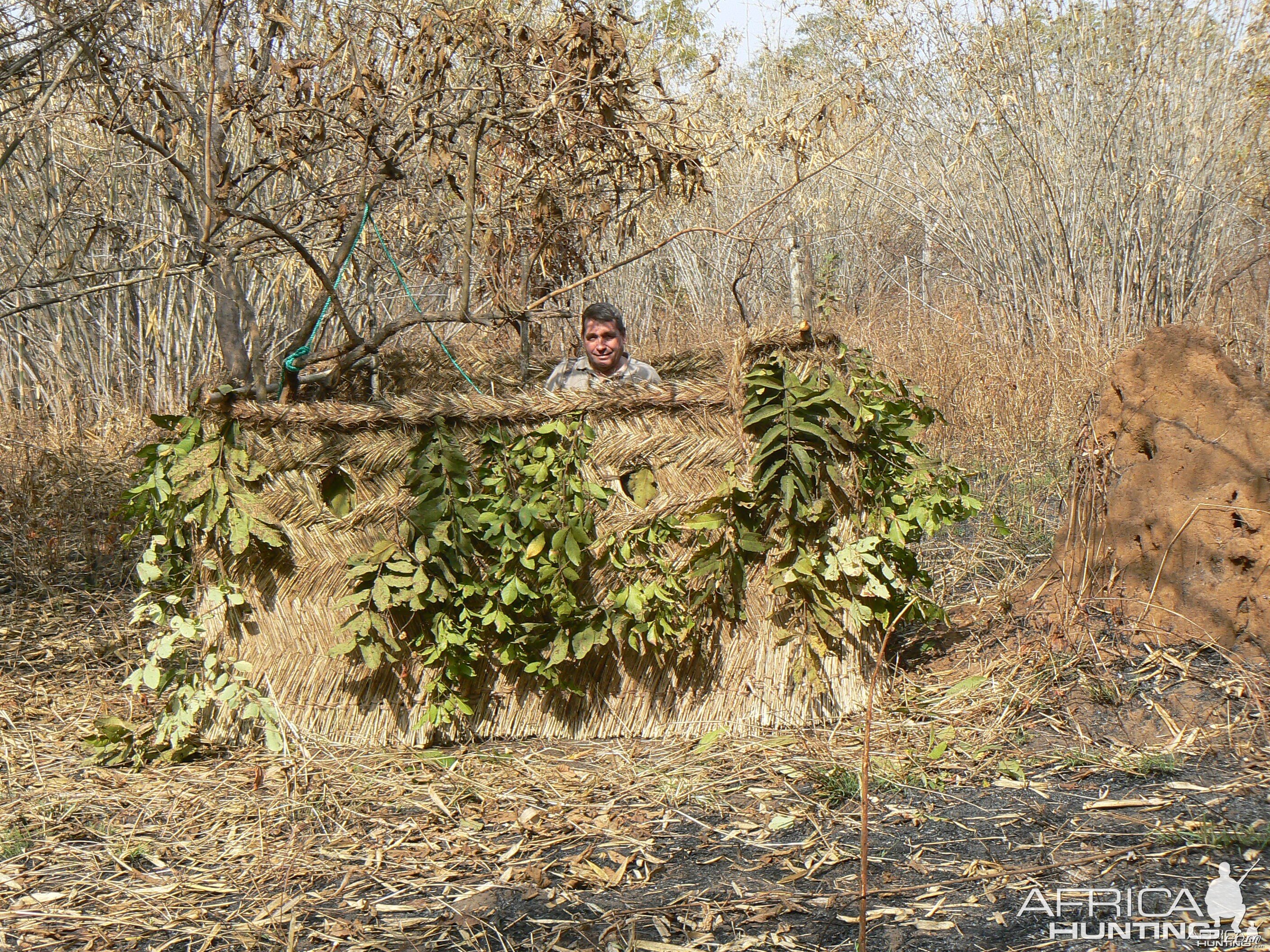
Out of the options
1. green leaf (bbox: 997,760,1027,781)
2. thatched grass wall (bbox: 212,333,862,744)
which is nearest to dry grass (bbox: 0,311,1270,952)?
green leaf (bbox: 997,760,1027,781)

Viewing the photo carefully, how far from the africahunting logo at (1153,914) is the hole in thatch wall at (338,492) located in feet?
7.44

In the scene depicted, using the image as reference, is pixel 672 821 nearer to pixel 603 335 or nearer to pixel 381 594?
pixel 381 594

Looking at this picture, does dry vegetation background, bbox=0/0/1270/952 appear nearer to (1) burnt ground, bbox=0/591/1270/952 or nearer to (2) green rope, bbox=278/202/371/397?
(1) burnt ground, bbox=0/591/1270/952

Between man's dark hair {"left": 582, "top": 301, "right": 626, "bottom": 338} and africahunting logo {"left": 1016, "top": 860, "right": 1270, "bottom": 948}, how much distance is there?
2.96 metres

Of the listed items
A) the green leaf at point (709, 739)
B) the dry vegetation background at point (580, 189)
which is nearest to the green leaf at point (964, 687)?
the green leaf at point (709, 739)

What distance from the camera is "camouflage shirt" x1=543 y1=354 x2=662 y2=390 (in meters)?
4.62

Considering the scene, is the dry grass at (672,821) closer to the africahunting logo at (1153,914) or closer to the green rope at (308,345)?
the africahunting logo at (1153,914)

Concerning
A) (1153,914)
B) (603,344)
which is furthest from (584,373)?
(1153,914)

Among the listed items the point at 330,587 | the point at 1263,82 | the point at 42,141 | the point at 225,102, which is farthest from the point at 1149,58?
the point at 42,141

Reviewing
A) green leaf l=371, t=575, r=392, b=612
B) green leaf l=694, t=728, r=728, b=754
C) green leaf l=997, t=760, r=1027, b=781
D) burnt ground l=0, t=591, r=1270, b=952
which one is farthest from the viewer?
green leaf l=694, t=728, r=728, b=754

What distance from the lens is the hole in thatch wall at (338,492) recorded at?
3.47 meters

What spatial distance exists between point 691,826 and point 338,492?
154 centimetres

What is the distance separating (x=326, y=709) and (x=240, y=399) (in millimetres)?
1046

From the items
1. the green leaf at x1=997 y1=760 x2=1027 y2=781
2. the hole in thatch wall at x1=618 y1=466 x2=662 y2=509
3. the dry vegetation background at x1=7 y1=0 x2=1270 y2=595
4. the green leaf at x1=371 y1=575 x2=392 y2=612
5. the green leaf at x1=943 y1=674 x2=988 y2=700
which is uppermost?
the dry vegetation background at x1=7 y1=0 x2=1270 y2=595
